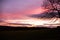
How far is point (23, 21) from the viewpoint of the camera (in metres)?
5.57
